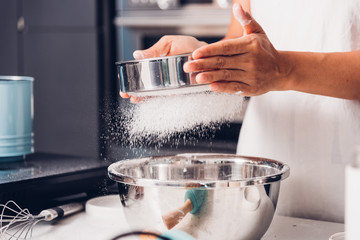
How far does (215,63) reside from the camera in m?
0.88

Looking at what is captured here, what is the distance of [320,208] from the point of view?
123 centimetres

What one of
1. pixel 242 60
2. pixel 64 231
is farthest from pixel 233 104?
pixel 64 231

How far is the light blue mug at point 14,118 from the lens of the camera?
1273 mm

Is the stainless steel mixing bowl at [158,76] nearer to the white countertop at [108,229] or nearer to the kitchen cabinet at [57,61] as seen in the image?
the white countertop at [108,229]

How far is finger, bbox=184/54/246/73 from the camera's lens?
0.86 m

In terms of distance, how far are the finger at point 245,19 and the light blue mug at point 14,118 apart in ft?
2.10

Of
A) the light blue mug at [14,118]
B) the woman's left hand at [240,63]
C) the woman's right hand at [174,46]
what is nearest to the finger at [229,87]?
the woman's left hand at [240,63]

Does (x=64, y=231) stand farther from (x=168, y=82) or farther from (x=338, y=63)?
(x=338, y=63)

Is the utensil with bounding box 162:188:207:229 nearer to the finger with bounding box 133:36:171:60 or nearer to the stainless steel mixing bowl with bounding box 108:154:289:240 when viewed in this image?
the stainless steel mixing bowl with bounding box 108:154:289:240

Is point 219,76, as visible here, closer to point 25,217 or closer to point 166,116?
point 166,116

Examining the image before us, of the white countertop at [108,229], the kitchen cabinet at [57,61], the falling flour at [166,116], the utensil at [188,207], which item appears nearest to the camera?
the utensil at [188,207]

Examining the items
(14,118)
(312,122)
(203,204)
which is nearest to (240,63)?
(203,204)

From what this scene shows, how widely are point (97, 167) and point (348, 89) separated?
2.01ft

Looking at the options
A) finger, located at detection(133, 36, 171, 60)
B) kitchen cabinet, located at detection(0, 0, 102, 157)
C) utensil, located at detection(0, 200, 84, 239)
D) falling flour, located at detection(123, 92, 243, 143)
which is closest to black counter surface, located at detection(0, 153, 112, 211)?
utensil, located at detection(0, 200, 84, 239)
